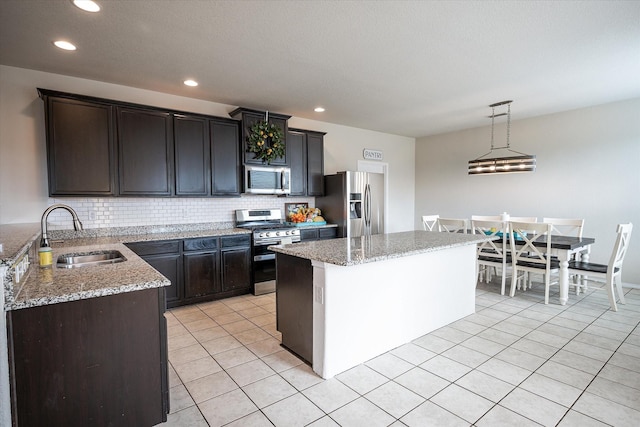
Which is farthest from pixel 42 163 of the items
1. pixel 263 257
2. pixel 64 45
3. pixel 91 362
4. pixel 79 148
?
pixel 91 362

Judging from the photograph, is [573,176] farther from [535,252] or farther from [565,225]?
[535,252]


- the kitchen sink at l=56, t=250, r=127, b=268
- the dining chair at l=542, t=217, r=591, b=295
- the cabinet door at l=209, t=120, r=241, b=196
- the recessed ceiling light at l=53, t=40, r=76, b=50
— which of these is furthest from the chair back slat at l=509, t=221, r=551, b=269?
the recessed ceiling light at l=53, t=40, r=76, b=50

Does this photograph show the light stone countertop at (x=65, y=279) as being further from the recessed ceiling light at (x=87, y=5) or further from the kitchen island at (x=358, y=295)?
the recessed ceiling light at (x=87, y=5)

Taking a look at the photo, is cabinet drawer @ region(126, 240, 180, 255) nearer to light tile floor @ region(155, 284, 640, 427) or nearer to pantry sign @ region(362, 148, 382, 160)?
light tile floor @ region(155, 284, 640, 427)

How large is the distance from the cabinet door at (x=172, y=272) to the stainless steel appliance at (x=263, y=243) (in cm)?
94

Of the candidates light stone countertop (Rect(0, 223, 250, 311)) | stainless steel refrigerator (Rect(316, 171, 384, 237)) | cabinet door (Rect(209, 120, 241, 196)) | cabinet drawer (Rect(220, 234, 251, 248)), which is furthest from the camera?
stainless steel refrigerator (Rect(316, 171, 384, 237))

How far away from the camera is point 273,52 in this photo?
3.05m

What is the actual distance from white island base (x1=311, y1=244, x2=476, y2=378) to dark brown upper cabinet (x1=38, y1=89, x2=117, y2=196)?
280 cm

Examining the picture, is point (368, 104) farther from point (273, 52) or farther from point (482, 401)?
point (482, 401)

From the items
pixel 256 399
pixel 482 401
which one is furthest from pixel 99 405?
pixel 482 401

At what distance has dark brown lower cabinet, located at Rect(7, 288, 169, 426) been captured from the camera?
4.85 feet

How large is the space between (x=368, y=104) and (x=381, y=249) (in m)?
2.84

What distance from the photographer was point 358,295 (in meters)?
2.53

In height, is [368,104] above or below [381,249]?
above
